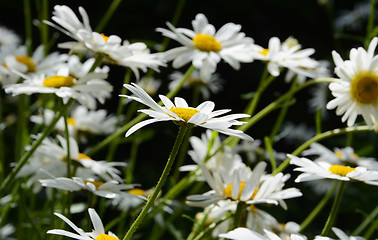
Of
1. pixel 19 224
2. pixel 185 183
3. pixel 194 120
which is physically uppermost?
pixel 194 120

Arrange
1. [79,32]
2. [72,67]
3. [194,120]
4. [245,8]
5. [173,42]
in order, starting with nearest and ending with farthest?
[194,120]
[79,32]
[72,67]
[173,42]
[245,8]

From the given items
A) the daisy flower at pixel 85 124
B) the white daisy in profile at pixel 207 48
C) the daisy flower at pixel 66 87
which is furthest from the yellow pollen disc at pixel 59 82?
A: the daisy flower at pixel 85 124

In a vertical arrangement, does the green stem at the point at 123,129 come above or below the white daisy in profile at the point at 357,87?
below

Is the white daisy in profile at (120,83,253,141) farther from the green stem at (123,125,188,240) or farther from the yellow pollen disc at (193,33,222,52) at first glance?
the yellow pollen disc at (193,33,222,52)

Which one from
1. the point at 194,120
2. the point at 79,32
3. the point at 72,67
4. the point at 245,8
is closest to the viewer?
the point at 194,120

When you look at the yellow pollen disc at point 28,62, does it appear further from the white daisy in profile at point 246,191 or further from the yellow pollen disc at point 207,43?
the white daisy in profile at point 246,191

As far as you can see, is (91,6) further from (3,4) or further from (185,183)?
(185,183)

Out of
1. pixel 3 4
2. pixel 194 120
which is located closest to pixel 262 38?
pixel 3 4
